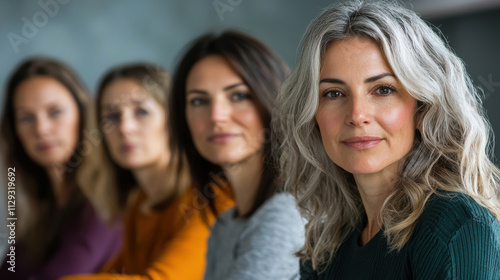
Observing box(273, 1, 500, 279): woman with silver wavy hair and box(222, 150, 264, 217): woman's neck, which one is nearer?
box(273, 1, 500, 279): woman with silver wavy hair

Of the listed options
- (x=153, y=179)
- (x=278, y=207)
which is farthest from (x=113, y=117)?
(x=278, y=207)

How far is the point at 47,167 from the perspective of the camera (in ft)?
9.20

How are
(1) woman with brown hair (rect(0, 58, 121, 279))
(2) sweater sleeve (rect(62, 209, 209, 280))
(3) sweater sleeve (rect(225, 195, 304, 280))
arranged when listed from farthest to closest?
(1) woman with brown hair (rect(0, 58, 121, 279)) → (2) sweater sleeve (rect(62, 209, 209, 280)) → (3) sweater sleeve (rect(225, 195, 304, 280))

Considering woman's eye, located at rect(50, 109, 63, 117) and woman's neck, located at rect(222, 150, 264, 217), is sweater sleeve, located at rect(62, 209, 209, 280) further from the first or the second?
woman's eye, located at rect(50, 109, 63, 117)

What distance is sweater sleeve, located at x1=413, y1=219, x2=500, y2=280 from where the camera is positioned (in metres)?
0.95

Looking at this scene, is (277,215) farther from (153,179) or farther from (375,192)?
(153,179)

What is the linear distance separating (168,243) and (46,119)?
0.99 metres

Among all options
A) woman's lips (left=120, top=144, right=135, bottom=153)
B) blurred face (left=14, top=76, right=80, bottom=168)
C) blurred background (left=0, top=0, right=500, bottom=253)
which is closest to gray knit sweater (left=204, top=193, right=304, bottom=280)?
woman's lips (left=120, top=144, right=135, bottom=153)

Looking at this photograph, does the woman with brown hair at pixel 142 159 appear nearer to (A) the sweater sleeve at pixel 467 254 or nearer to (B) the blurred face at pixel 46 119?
(B) the blurred face at pixel 46 119

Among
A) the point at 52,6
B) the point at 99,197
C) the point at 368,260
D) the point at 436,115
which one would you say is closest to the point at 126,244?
the point at 99,197

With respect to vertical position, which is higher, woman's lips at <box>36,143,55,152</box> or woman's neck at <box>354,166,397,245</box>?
woman's lips at <box>36,143,55,152</box>

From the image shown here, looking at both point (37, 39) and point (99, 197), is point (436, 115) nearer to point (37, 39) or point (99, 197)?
point (99, 197)

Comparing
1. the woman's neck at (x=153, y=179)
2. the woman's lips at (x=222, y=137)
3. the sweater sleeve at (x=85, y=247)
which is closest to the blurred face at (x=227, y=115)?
the woman's lips at (x=222, y=137)

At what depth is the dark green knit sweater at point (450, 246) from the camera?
0.95 m
